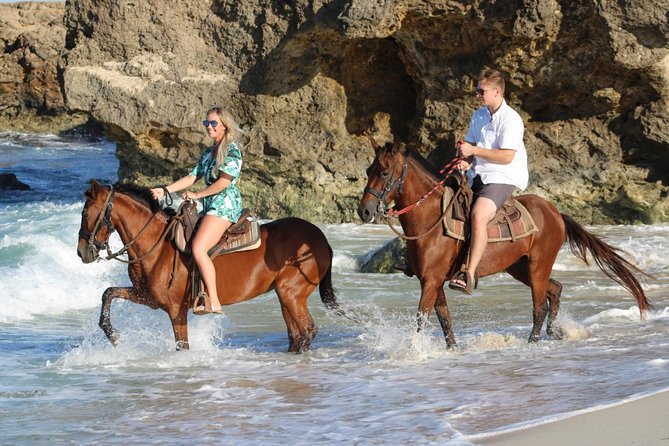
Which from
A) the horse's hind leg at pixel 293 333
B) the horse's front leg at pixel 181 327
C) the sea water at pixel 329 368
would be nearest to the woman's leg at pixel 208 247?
the horse's front leg at pixel 181 327

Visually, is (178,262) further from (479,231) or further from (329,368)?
(479,231)

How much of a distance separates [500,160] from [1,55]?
37.8 meters

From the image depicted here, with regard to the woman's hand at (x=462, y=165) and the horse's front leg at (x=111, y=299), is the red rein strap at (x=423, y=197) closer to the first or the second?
the woman's hand at (x=462, y=165)

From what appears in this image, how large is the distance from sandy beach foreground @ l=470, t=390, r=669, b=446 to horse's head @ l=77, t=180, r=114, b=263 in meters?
3.74

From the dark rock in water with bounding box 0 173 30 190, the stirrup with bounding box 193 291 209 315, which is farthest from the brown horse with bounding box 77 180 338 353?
the dark rock in water with bounding box 0 173 30 190

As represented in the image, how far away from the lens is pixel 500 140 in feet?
27.2

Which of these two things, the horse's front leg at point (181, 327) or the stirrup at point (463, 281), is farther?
the horse's front leg at point (181, 327)

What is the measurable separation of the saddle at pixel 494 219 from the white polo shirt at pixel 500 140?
0.23 metres

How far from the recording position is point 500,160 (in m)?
8.24

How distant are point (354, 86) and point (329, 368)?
9495mm

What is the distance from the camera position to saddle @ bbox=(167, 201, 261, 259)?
330 inches

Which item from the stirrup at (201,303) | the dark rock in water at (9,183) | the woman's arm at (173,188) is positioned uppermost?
the woman's arm at (173,188)

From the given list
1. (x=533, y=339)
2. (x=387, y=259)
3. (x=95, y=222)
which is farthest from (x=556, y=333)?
(x=387, y=259)

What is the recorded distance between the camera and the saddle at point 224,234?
8.38 m
